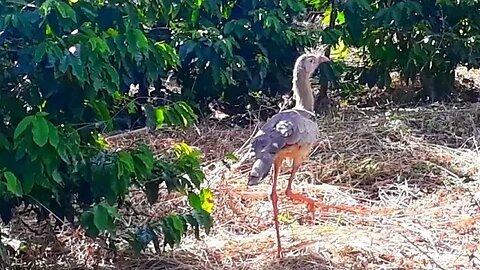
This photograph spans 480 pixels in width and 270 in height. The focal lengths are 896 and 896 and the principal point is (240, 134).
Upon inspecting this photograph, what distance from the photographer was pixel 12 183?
3.23m

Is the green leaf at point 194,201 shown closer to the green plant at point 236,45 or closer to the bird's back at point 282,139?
the bird's back at point 282,139

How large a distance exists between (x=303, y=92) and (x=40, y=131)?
2.32m

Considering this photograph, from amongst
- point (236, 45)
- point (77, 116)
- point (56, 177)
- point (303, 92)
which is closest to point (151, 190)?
point (77, 116)

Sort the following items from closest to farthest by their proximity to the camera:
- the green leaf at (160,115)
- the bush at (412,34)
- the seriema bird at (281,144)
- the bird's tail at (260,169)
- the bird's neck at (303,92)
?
the green leaf at (160,115), the bird's tail at (260,169), the seriema bird at (281,144), the bird's neck at (303,92), the bush at (412,34)

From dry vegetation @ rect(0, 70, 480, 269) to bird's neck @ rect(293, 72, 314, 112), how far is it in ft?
1.89

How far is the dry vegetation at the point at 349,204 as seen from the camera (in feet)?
14.4

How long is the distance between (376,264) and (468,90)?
3.92 metres

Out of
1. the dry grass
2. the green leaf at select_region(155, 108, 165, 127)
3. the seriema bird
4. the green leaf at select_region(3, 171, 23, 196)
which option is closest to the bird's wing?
the seriema bird

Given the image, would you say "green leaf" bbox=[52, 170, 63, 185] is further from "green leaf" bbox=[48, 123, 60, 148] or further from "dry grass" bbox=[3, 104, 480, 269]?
"dry grass" bbox=[3, 104, 480, 269]

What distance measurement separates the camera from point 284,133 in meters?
4.64

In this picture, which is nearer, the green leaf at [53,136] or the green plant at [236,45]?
the green leaf at [53,136]

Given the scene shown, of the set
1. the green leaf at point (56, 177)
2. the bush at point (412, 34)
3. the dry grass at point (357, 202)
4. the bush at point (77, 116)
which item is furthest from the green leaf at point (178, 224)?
Answer: the bush at point (412, 34)

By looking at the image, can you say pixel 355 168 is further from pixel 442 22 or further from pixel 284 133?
pixel 442 22

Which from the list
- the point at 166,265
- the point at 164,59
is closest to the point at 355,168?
the point at 166,265
